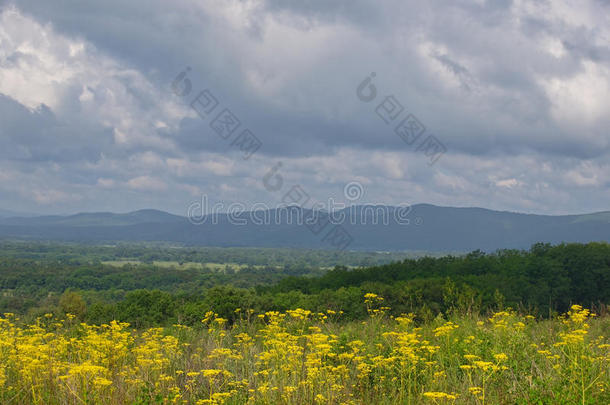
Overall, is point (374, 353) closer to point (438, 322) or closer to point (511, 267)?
point (438, 322)

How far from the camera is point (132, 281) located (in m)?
107

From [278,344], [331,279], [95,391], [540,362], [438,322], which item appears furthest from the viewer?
[331,279]

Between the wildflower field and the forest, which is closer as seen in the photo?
the wildflower field

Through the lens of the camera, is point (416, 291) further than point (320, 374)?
Yes

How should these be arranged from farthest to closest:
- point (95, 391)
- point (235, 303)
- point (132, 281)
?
point (132, 281)
point (235, 303)
point (95, 391)

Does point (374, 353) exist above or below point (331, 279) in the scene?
above

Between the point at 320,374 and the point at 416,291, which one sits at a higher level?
the point at 320,374

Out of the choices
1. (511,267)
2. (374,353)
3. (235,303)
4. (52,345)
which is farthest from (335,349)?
(511,267)

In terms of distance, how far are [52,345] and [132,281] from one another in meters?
107

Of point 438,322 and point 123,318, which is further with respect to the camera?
point 123,318

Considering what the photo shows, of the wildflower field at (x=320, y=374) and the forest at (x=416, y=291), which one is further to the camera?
the forest at (x=416, y=291)

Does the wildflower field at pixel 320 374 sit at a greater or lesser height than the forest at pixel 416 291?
greater

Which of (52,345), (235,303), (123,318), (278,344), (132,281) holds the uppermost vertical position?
(278,344)

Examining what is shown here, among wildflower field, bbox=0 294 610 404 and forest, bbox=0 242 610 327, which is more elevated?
wildflower field, bbox=0 294 610 404
